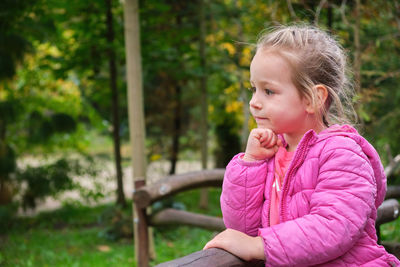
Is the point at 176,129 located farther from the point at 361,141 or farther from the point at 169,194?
the point at 361,141

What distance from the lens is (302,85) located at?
4.54ft

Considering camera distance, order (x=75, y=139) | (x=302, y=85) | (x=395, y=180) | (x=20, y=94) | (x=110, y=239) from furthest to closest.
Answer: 1. (x=75, y=139)
2. (x=20, y=94)
3. (x=110, y=239)
4. (x=395, y=180)
5. (x=302, y=85)

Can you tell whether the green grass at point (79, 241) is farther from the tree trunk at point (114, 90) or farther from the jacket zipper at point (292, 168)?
the jacket zipper at point (292, 168)

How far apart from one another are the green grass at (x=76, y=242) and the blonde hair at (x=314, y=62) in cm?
327

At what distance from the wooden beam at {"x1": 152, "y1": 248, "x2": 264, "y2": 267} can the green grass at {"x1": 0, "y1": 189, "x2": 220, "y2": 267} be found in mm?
3384

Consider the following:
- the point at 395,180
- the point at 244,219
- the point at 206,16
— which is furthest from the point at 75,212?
the point at 244,219

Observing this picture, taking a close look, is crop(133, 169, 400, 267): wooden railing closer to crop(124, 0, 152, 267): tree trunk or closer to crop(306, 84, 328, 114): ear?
crop(124, 0, 152, 267): tree trunk

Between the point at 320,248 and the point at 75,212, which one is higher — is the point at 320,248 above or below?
above

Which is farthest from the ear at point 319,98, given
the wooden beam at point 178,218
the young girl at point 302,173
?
the wooden beam at point 178,218

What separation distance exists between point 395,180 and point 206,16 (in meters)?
3.86

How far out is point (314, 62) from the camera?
4.59 feet

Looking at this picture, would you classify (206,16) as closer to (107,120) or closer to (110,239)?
(107,120)

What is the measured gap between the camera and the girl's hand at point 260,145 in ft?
4.58

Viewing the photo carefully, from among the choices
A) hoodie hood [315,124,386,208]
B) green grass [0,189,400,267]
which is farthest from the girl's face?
green grass [0,189,400,267]
